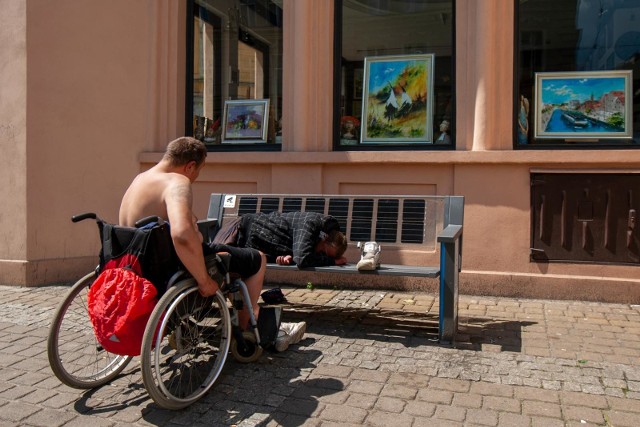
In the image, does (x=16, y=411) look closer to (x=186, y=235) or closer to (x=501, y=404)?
(x=186, y=235)

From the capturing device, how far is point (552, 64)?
6.66 meters

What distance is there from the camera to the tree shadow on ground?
4737mm

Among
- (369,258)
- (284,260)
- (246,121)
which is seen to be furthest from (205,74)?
(369,258)

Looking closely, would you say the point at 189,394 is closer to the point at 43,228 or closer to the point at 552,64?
the point at 43,228

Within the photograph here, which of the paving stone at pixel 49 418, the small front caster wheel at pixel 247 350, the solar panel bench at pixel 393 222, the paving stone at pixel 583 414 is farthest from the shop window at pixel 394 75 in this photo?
the paving stone at pixel 49 418

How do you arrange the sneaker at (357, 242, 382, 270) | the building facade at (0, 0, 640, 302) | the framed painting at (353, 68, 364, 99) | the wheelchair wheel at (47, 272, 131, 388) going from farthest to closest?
the framed painting at (353, 68, 364, 99) → the building facade at (0, 0, 640, 302) → the sneaker at (357, 242, 382, 270) → the wheelchair wheel at (47, 272, 131, 388)

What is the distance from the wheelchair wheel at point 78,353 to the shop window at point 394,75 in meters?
3.79

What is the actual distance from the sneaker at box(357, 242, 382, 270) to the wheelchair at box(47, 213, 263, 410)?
1.02m

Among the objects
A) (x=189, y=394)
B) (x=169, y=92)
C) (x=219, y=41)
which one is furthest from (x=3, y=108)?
(x=189, y=394)

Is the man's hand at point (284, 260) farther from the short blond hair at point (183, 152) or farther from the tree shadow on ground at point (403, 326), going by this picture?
the short blond hair at point (183, 152)

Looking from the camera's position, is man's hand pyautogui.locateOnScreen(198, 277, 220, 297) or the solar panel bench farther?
the solar panel bench

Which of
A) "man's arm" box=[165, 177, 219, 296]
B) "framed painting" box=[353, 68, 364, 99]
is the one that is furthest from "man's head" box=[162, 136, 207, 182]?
"framed painting" box=[353, 68, 364, 99]

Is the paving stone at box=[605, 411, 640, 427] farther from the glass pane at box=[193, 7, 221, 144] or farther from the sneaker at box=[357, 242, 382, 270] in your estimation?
the glass pane at box=[193, 7, 221, 144]

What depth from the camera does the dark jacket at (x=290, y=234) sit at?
4.83 meters
